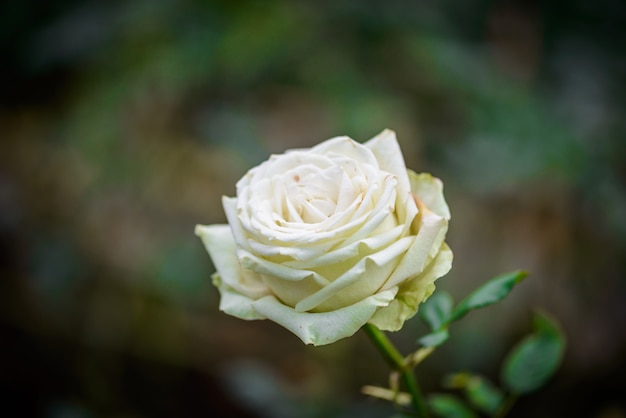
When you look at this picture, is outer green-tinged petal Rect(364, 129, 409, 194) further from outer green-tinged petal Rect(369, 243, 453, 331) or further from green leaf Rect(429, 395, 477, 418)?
green leaf Rect(429, 395, 477, 418)

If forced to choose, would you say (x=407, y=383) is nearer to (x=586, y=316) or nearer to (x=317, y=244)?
(x=317, y=244)

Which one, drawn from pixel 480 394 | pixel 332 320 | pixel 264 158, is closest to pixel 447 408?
pixel 480 394

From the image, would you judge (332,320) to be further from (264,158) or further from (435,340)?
(264,158)

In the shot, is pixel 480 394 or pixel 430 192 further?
pixel 480 394

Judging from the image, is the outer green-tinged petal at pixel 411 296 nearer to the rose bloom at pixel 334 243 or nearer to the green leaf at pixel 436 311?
the rose bloom at pixel 334 243

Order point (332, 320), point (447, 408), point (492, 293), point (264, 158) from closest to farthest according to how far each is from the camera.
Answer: point (332, 320)
point (492, 293)
point (447, 408)
point (264, 158)

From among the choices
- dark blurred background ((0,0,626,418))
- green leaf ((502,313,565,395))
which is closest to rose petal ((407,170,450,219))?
green leaf ((502,313,565,395))
